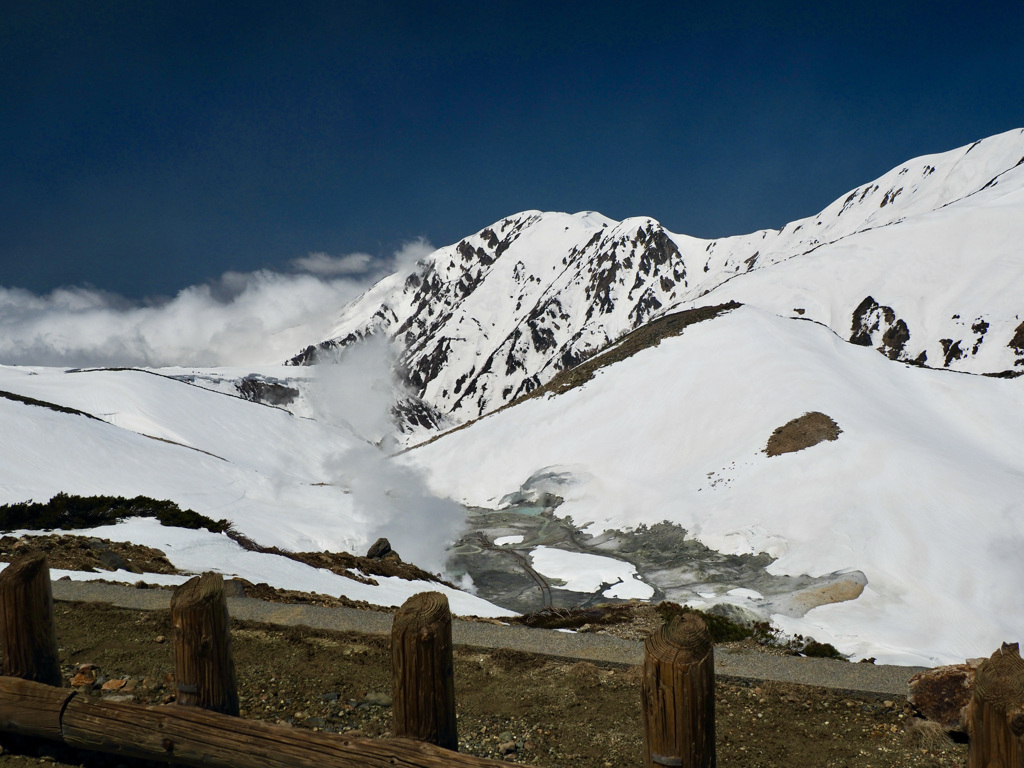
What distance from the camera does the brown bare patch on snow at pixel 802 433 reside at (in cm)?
2773

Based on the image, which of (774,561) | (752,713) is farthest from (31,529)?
(774,561)

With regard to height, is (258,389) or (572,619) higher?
(258,389)

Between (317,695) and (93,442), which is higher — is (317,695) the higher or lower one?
the lower one

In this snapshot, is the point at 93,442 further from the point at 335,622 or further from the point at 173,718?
the point at 173,718

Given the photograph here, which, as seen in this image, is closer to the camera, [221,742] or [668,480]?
[221,742]

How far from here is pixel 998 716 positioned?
104 inches

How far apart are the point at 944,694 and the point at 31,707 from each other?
7043 millimetres

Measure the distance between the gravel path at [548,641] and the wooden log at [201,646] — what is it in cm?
379

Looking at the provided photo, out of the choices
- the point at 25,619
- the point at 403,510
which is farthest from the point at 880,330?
the point at 25,619

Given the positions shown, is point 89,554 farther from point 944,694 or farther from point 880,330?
point 880,330

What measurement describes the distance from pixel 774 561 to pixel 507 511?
1440 centimetres

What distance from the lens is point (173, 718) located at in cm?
375

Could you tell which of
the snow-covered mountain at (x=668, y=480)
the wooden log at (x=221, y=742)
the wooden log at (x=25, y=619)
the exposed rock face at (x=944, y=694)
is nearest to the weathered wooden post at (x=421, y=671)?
the wooden log at (x=221, y=742)

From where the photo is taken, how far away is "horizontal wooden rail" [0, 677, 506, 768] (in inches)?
130
